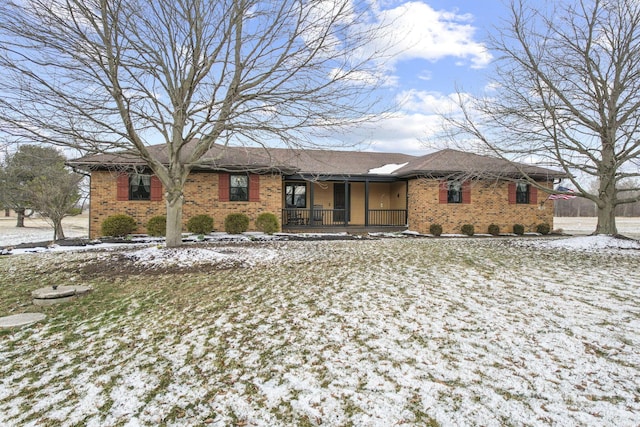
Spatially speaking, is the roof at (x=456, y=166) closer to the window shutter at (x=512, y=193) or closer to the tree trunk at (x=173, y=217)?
the window shutter at (x=512, y=193)

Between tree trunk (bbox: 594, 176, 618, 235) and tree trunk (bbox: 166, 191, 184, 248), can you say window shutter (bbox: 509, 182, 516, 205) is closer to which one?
tree trunk (bbox: 594, 176, 618, 235)

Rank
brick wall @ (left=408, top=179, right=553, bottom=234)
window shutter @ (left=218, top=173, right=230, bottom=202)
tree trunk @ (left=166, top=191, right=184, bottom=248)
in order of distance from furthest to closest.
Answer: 1. brick wall @ (left=408, top=179, right=553, bottom=234)
2. window shutter @ (left=218, top=173, right=230, bottom=202)
3. tree trunk @ (left=166, top=191, right=184, bottom=248)

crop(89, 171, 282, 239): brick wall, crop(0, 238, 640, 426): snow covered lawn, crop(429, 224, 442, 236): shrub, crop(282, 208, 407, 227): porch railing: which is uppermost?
crop(89, 171, 282, 239): brick wall

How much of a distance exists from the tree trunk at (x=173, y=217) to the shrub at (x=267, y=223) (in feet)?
16.8

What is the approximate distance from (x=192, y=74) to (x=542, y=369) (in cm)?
770

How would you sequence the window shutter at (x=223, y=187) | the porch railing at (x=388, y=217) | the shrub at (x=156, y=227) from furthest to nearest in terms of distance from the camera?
the porch railing at (x=388, y=217), the window shutter at (x=223, y=187), the shrub at (x=156, y=227)

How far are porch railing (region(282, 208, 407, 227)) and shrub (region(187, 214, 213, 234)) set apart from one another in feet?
11.5

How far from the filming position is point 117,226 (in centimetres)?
1243

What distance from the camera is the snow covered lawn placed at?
2.39 meters

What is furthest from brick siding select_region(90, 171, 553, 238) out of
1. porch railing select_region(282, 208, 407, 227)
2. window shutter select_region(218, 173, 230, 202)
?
porch railing select_region(282, 208, 407, 227)

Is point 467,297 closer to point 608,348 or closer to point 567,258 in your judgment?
point 608,348

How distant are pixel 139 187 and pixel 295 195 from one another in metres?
6.86

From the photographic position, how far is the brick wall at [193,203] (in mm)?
12961

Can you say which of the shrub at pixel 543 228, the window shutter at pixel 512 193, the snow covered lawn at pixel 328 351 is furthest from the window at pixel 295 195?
the shrub at pixel 543 228
